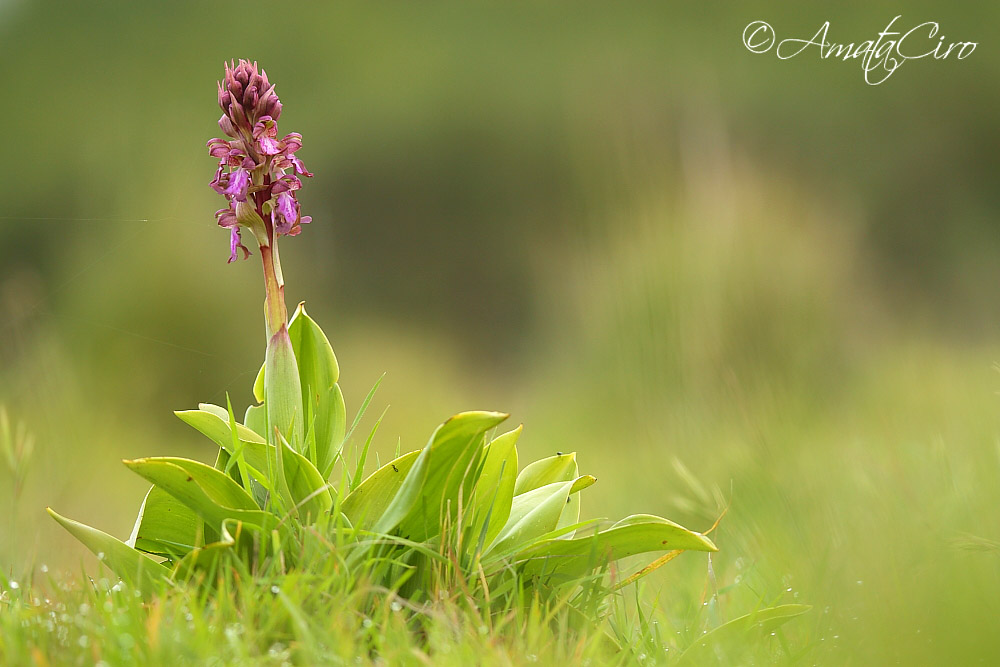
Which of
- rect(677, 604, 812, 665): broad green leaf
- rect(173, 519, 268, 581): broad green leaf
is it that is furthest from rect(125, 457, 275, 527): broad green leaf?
rect(677, 604, 812, 665): broad green leaf

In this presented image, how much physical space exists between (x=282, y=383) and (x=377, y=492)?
0.14 m

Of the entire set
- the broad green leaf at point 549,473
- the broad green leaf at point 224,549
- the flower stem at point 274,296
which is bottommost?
the broad green leaf at point 224,549

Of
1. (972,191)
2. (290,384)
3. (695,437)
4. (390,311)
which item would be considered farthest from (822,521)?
(972,191)

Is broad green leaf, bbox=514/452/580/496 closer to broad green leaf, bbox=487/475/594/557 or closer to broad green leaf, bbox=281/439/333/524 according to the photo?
broad green leaf, bbox=487/475/594/557

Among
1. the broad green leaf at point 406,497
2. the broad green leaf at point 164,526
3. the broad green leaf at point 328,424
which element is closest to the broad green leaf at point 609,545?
the broad green leaf at point 406,497

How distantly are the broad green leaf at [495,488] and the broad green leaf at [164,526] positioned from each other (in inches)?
11.1

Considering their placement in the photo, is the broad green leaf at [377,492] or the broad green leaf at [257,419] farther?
the broad green leaf at [257,419]

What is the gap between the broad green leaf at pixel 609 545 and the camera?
79 cm

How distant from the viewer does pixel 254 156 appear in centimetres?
87

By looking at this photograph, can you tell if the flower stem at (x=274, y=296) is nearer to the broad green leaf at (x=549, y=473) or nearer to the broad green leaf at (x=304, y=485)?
the broad green leaf at (x=304, y=485)

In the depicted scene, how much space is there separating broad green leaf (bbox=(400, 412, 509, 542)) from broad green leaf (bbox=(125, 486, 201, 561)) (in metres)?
0.23

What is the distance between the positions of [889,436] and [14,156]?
7.26m

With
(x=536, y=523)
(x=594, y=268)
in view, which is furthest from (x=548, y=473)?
(x=594, y=268)

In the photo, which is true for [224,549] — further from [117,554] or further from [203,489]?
[117,554]
